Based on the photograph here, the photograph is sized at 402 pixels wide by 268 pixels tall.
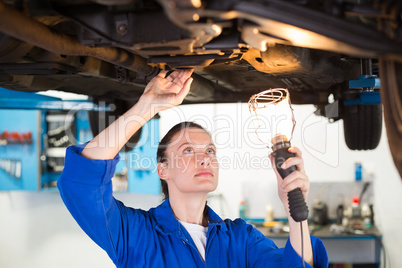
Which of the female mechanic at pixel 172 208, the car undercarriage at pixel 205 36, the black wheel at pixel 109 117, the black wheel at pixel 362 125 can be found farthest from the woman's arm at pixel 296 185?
the black wheel at pixel 109 117

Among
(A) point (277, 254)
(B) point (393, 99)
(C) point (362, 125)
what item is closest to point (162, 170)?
(A) point (277, 254)

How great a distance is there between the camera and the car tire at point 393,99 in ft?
3.46

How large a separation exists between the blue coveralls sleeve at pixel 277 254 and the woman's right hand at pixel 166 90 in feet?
2.49

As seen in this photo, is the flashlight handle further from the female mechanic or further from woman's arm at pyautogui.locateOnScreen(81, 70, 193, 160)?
woman's arm at pyautogui.locateOnScreen(81, 70, 193, 160)

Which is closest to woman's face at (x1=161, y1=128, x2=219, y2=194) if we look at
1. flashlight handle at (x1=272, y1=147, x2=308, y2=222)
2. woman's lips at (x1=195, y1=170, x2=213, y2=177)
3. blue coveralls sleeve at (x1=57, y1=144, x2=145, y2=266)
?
woman's lips at (x1=195, y1=170, x2=213, y2=177)

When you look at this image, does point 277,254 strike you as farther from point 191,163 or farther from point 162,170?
point 162,170

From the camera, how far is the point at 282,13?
944 millimetres

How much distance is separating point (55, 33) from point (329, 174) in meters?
5.11

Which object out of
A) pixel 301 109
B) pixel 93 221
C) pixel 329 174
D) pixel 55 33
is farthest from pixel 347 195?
pixel 55 33

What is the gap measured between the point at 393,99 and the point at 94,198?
1.14 meters

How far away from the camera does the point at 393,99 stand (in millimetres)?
1060

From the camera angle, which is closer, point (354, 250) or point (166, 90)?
point (166, 90)

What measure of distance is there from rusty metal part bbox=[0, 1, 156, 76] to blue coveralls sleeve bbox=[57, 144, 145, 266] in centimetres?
39

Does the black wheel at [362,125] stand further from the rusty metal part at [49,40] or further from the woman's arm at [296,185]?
the rusty metal part at [49,40]
